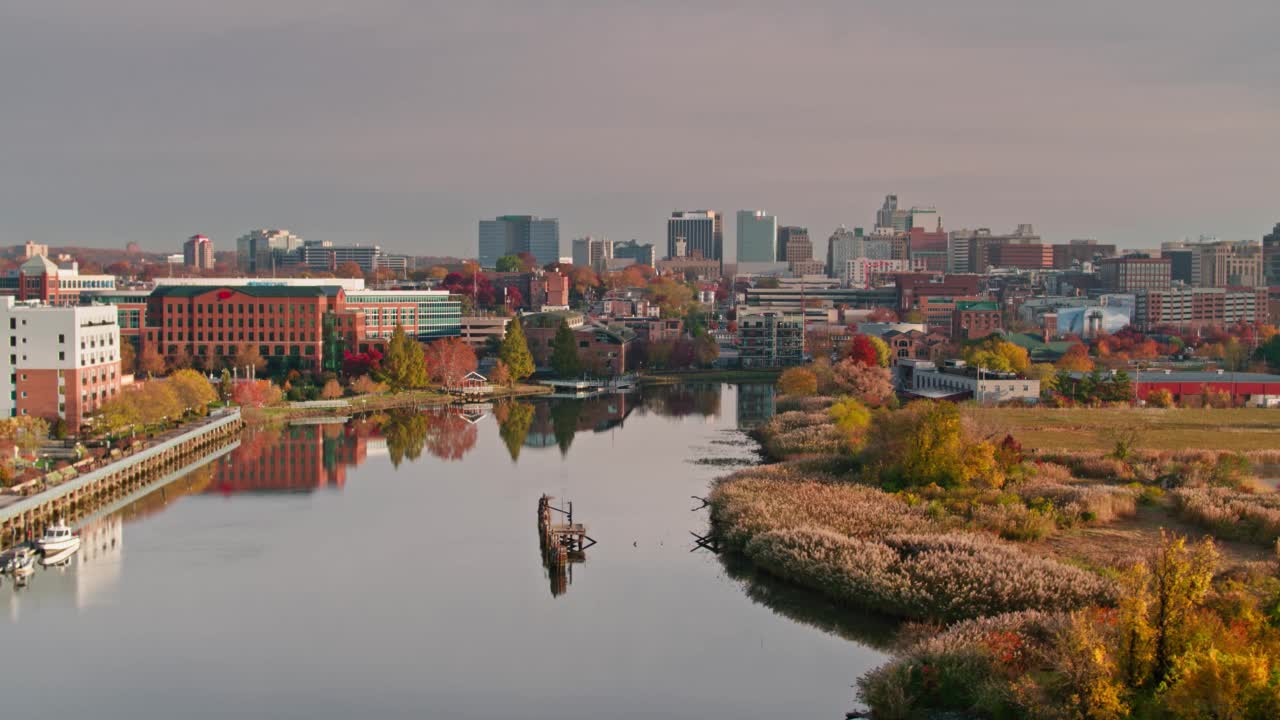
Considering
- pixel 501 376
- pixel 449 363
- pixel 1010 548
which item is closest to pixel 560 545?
pixel 1010 548

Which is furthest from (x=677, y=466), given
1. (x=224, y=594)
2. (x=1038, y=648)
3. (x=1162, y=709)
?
(x=1162, y=709)

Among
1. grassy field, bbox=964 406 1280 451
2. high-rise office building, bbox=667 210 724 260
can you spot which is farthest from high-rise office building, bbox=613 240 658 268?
grassy field, bbox=964 406 1280 451

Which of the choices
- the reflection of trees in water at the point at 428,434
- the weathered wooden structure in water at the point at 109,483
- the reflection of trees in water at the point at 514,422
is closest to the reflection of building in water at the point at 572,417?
the reflection of trees in water at the point at 514,422

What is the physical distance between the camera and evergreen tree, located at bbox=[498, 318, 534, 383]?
44.7 m

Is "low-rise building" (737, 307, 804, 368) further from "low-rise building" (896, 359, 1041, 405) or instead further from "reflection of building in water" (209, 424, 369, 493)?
"reflection of building in water" (209, 424, 369, 493)

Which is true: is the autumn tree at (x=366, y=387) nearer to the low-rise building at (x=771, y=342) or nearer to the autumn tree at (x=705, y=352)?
the autumn tree at (x=705, y=352)

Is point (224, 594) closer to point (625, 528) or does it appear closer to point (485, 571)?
point (485, 571)

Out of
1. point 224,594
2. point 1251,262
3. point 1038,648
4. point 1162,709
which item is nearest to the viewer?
point 1162,709

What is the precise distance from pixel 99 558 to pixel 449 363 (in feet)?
85.3

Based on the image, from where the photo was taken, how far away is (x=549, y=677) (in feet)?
42.3

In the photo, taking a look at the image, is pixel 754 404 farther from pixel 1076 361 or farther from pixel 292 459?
pixel 292 459

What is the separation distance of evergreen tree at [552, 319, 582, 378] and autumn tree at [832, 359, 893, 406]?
10630mm

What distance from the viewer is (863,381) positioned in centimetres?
3794

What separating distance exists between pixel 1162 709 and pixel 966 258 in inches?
4432
